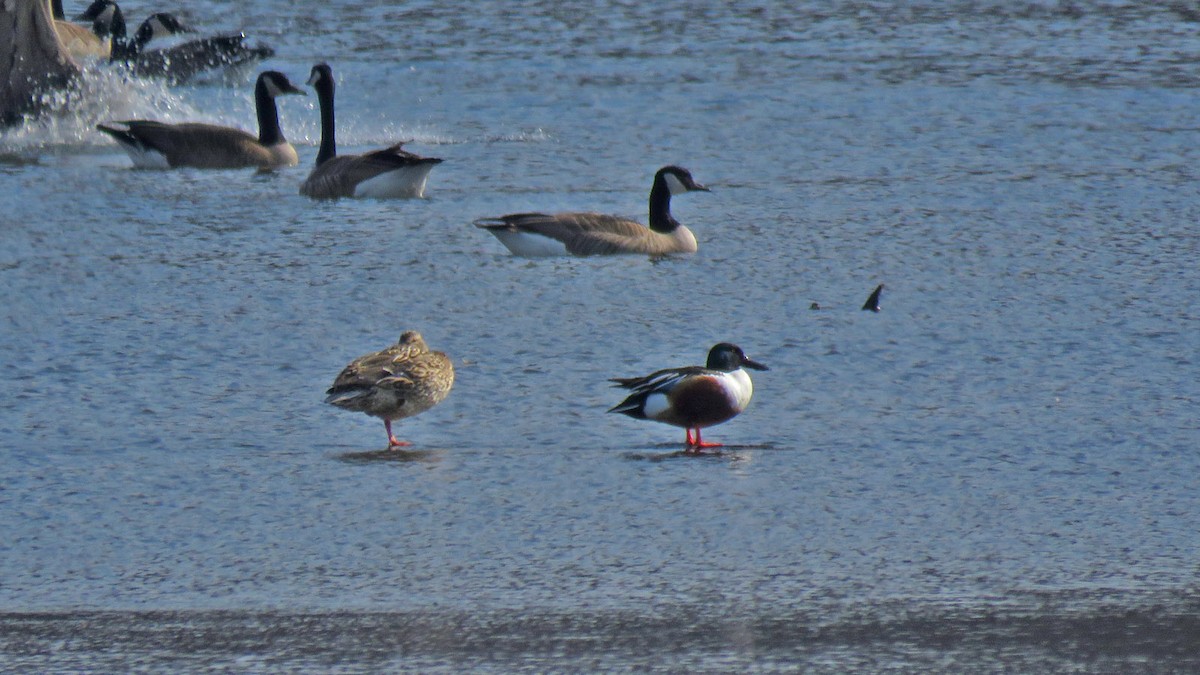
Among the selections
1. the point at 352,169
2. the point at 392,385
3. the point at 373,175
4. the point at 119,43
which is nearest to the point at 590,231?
the point at 373,175

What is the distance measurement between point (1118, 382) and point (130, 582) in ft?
14.4

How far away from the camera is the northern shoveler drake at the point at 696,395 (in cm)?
712

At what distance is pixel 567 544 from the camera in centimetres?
600

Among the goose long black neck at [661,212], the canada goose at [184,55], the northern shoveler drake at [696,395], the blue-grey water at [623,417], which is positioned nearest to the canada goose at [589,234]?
the goose long black neck at [661,212]

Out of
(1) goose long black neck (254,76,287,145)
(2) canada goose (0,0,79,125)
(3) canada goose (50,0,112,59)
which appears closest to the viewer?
(1) goose long black neck (254,76,287,145)

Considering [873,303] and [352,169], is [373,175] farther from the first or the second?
[873,303]

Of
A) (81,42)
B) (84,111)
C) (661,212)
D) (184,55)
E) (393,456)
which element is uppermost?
(81,42)

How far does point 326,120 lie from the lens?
15305 millimetres

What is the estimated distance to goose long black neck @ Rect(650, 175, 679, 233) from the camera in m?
11.6

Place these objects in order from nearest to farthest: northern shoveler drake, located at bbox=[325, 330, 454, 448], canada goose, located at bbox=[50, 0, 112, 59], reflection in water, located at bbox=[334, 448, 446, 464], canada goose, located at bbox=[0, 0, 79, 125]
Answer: reflection in water, located at bbox=[334, 448, 446, 464] → northern shoveler drake, located at bbox=[325, 330, 454, 448] → canada goose, located at bbox=[0, 0, 79, 125] → canada goose, located at bbox=[50, 0, 112, 59]

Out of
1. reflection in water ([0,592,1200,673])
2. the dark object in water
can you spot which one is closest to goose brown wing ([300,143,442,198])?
the dark object in water

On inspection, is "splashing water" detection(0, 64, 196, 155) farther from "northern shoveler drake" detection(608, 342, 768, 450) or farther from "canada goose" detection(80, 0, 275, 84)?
"northern shoveler drake" detection(608, 342, 768, 450)

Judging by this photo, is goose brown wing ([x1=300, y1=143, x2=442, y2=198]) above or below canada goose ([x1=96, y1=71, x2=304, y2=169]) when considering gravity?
below

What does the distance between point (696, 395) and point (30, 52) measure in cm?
1298
